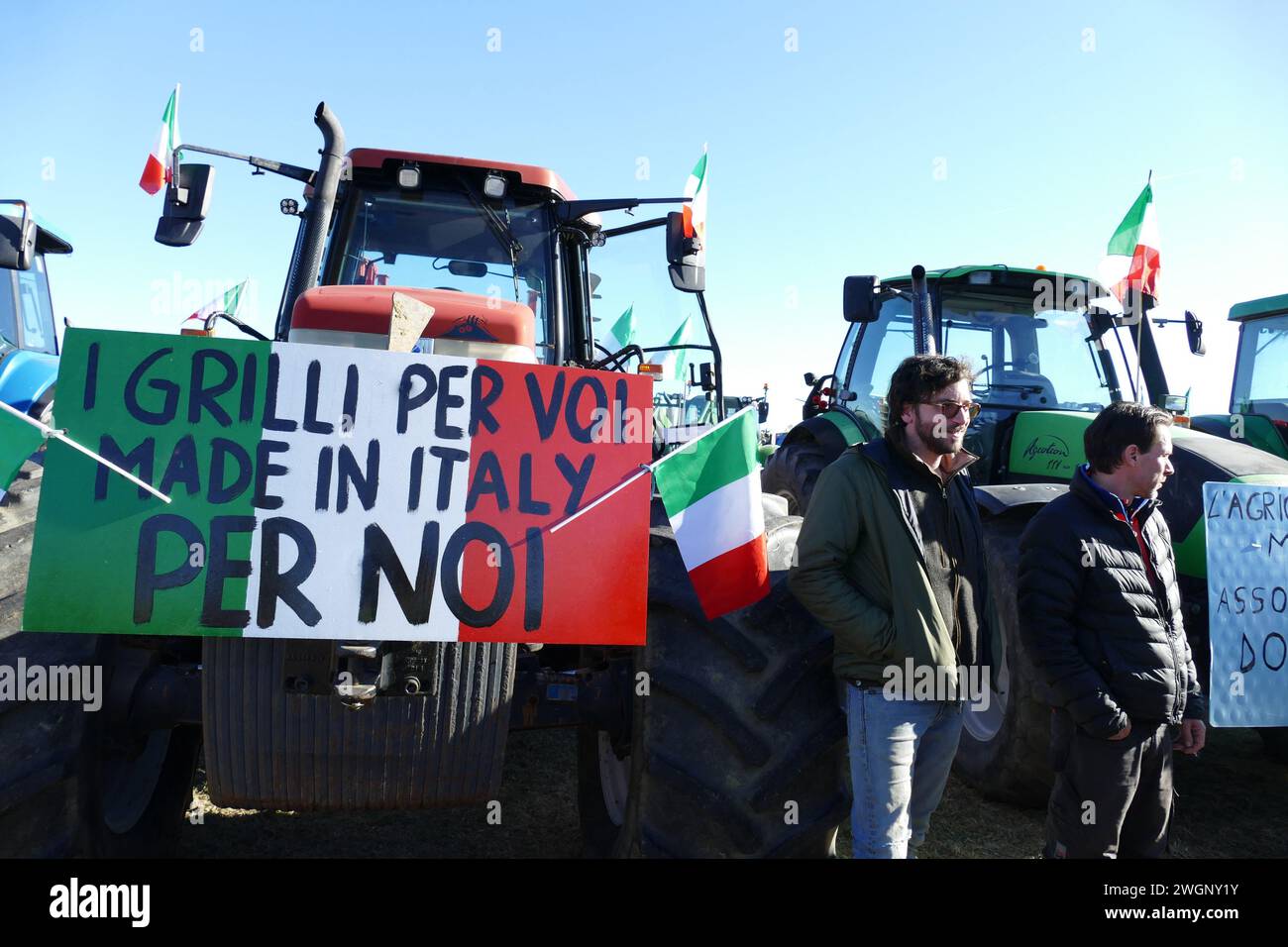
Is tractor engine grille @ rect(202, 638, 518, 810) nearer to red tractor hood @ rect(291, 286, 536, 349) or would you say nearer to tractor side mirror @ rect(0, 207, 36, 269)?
red tractor hood @ rect(291, 286, 536, 349)

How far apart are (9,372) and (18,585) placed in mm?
4387

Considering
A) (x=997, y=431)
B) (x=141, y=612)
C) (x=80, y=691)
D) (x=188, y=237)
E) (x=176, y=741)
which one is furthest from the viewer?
(x=997, y=431)

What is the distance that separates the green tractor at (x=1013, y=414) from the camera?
12.9 feet

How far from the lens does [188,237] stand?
367 centimetres

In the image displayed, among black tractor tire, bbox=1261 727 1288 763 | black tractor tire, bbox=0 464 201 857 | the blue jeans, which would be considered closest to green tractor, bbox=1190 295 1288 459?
black tractor tire, bbox=1261 727 1288 763

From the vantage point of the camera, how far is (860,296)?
17.5ft

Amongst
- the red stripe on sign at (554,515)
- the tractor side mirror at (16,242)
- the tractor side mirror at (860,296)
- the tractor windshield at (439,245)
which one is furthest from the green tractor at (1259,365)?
the tractor side mirror at (16,242)

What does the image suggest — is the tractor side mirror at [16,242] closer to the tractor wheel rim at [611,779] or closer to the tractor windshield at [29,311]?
the tractor windshield at [29,311]

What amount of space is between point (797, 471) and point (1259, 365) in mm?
4342

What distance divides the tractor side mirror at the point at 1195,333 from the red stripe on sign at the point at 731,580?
443 centimetres

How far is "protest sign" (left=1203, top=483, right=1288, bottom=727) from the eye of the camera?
10.2 ft

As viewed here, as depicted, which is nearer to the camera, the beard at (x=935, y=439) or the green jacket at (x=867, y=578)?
the green jacket at (x=867, y=578)
